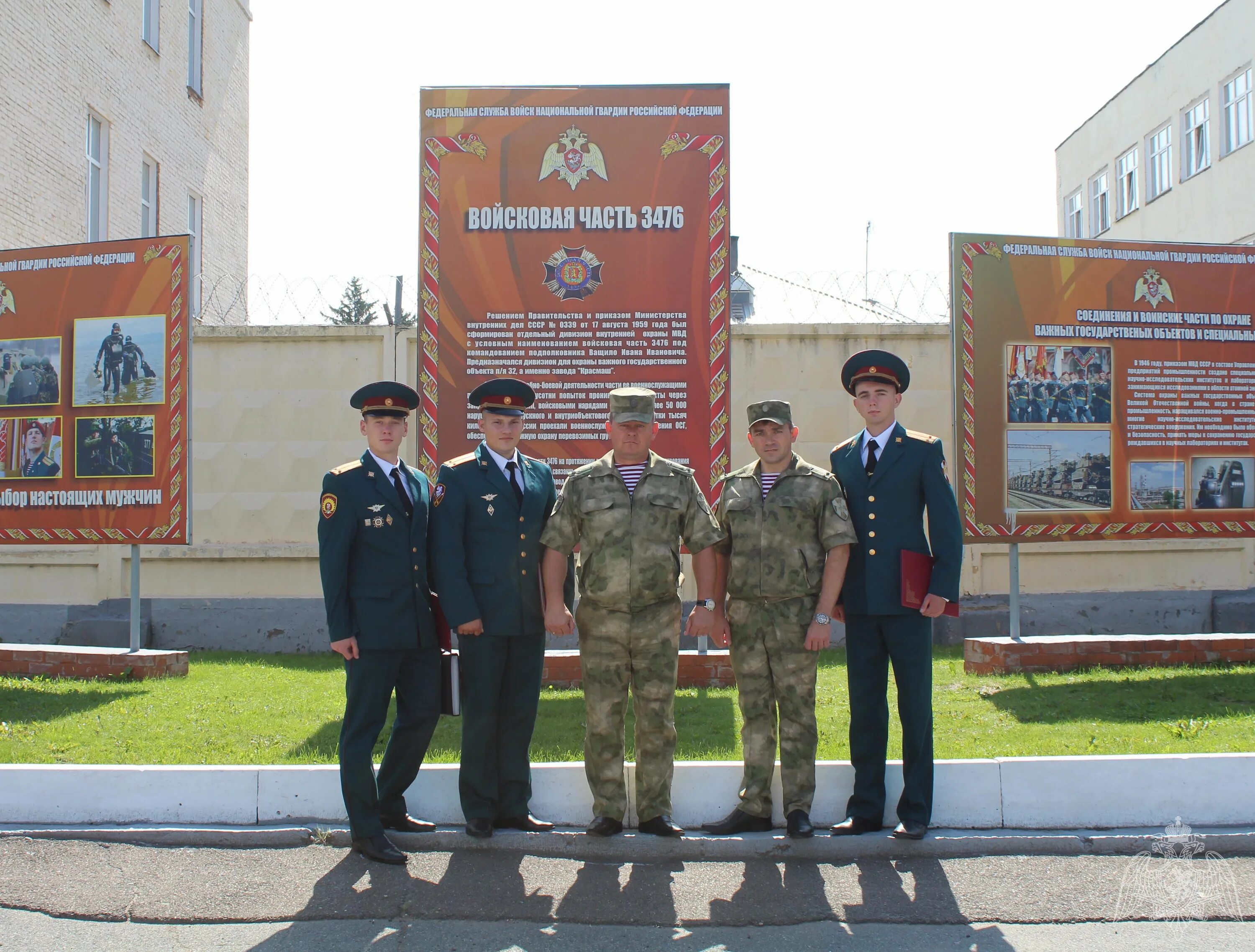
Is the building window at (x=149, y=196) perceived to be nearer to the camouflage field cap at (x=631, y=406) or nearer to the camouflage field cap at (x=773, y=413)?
the camouflage field cap at (x=631, y=406)

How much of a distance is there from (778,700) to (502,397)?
5.69 ft

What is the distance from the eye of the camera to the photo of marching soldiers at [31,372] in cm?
779

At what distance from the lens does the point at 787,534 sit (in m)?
4.29

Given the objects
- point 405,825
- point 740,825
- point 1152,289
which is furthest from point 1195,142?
point 405,825

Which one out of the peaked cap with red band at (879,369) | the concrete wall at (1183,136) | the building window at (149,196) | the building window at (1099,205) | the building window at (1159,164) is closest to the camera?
the peaked cap with red band at (879,369)

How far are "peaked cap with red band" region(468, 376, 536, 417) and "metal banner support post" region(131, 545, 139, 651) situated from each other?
462 centimetres

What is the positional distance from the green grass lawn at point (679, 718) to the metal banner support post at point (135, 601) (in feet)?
1.51

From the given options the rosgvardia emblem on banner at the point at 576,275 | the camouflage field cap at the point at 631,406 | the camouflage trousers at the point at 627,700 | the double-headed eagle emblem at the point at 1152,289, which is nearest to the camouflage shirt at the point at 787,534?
the camouflage trousers at the point at 627,700

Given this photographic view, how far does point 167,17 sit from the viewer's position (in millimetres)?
15719

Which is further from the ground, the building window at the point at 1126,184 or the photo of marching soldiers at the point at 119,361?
the building window at the point at 1126,184

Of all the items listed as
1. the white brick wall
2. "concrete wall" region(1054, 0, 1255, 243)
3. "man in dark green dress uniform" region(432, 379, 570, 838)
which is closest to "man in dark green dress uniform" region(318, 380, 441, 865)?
"man in dark green dress uniform" region(432, 379, 570, 838)

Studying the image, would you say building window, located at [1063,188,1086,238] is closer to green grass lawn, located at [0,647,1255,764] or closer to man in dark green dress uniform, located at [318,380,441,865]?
green grass lawn, located at [0,647,1255,764]

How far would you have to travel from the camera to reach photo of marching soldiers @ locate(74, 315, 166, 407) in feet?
24.9

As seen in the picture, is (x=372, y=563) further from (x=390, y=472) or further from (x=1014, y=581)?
(x=1014, y=581)
